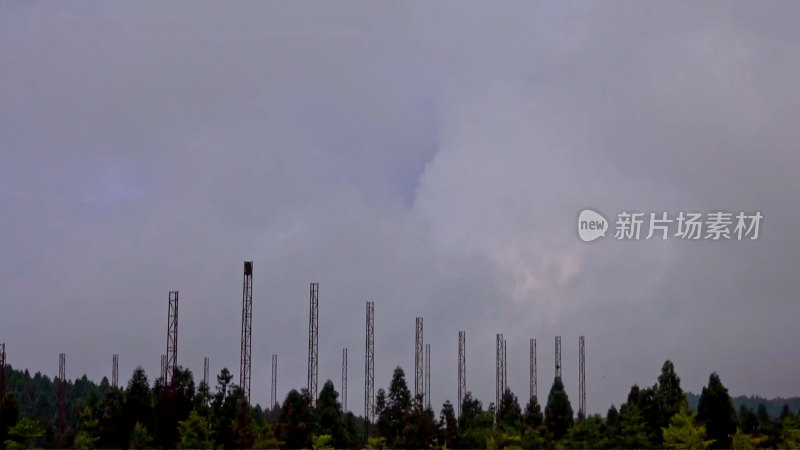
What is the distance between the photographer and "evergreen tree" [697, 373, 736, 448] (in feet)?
166

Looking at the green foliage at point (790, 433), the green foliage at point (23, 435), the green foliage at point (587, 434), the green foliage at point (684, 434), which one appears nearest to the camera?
the green foliage at point (684, 434)

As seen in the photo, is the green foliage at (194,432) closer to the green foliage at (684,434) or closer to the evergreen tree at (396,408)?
the evergreen tree at (396,408)

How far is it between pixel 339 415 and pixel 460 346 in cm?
1326

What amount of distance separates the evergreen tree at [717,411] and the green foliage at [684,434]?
4.47m

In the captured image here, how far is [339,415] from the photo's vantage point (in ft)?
180

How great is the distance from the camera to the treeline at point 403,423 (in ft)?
167

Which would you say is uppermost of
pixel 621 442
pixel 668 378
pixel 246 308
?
pixel 246 308

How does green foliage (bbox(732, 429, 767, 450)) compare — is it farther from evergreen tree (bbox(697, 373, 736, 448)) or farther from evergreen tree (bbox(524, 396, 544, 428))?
evergreen tree (bbox(524, 396, 544, 428))

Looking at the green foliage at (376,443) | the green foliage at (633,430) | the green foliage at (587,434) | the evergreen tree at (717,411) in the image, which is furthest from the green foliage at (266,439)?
the evergreen tree at (717,411)

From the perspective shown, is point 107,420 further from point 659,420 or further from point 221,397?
point 659,420

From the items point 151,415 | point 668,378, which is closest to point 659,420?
point 668,378

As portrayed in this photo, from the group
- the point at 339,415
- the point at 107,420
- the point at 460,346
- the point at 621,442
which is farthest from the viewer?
the point at 460,346

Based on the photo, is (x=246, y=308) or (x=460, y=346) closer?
(x=246, y=308)

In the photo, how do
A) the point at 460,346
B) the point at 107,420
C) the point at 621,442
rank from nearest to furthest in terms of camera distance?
the point at 621,442
the point at 107,420
the point at 460,346
